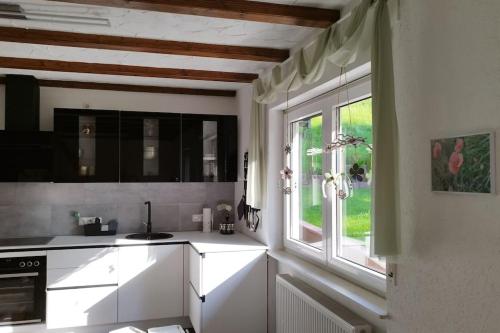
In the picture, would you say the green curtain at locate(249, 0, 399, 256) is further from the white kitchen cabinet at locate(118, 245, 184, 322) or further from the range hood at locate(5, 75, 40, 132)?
the range hood at locate(5, 75, 40, 132)

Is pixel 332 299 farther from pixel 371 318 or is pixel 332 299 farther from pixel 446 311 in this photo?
pixel 446 311

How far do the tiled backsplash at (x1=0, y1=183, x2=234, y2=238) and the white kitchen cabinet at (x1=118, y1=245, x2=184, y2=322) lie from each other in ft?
2.05

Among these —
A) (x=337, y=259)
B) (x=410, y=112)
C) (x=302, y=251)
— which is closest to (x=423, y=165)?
(x=410, y=112)

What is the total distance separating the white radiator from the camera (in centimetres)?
212

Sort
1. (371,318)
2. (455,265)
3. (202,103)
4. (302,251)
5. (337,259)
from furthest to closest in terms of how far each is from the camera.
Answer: (202,103), (302,251), (337,259), (371,318), (455,265)

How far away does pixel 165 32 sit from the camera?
2.68 metres

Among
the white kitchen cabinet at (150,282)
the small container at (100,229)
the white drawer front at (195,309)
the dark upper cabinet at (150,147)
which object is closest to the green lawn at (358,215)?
the white drawer front at (195,309)

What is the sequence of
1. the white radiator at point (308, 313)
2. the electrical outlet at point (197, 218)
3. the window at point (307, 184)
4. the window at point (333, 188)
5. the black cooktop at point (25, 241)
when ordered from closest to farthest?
the white radiator at point (308, 313), the window at point (333, 188), the window at point (307, 184), the black cooktop at point (25, 241), the electrical outlet at point (197, 218)

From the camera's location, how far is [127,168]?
13.4 ft

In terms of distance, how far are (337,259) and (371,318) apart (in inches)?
21.9

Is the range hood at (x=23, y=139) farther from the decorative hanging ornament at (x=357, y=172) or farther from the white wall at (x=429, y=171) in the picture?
the white wall at (x=429, y=171)

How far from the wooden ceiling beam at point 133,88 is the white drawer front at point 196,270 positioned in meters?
1.75

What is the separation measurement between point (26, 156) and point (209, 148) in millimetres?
1766

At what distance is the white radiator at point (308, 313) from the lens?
2116 mm
